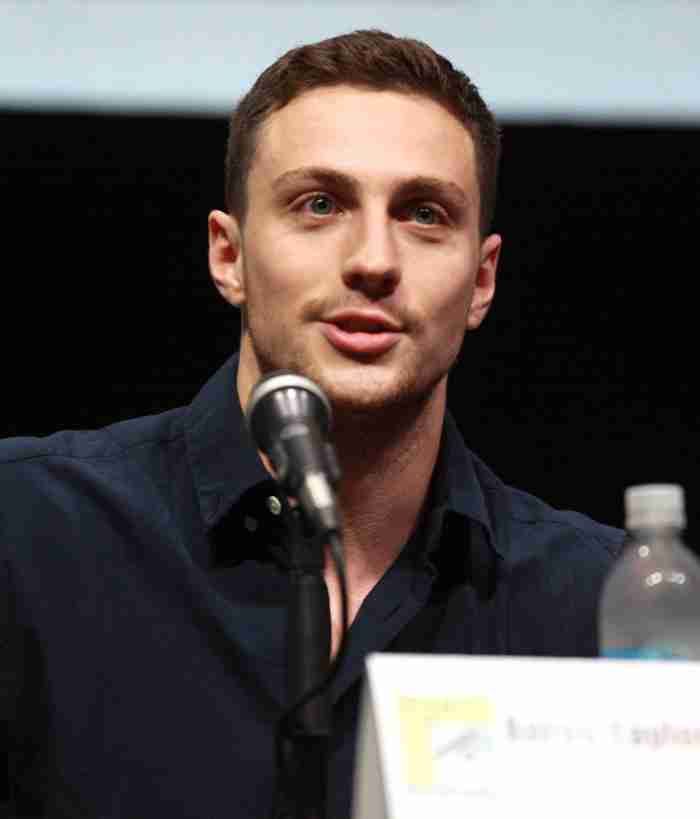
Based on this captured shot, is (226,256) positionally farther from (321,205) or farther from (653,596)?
(653,596)

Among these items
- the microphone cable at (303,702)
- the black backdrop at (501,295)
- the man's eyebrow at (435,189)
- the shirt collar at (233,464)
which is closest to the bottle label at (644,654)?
the microphone cable at (303,702)

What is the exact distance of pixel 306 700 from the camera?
101 centimetres

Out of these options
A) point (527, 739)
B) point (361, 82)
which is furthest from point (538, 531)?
point (527, 739)

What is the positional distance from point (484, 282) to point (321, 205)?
366mm

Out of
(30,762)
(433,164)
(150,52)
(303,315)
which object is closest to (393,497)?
(303,315)

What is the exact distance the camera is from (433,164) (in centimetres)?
173

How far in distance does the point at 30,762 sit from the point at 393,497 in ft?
1.75

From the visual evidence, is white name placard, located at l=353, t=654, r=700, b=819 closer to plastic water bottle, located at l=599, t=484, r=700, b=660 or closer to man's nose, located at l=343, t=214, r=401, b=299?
plastic water bottle, located at l=599, t=484, r=700, b=660

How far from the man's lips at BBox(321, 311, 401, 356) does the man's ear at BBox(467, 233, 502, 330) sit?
321mm

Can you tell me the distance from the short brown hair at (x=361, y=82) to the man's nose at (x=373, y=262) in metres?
0.23

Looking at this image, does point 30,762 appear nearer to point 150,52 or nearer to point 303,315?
point 303,315

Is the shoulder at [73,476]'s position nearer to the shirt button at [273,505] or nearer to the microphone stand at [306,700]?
the shirt button at [273,505]

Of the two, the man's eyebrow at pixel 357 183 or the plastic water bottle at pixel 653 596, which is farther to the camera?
the man's eyebrow at pixel 357 183

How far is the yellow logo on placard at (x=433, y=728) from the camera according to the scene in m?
0.86
